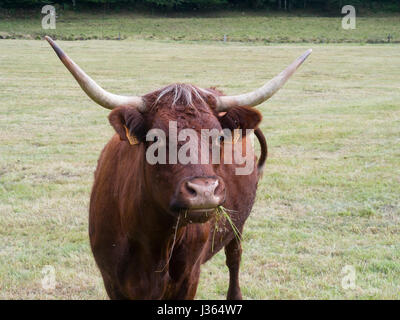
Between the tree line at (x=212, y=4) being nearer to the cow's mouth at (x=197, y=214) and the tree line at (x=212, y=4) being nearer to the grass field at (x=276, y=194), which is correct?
the grass field at (x=276, y=194)

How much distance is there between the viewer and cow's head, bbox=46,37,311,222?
2693mm

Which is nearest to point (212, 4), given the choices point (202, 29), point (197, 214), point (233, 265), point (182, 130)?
point (202, 29)

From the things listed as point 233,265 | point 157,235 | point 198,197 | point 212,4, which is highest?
point 212,4

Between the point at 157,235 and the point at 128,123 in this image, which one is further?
the point at 157,235

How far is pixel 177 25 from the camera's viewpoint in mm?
55375

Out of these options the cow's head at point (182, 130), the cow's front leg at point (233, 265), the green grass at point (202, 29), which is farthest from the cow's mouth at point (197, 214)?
the green grass at point (202, 29)

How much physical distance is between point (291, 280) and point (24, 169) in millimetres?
5534

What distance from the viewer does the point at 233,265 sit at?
5168mm

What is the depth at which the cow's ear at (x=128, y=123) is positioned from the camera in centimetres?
305

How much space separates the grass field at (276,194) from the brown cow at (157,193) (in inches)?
68.7

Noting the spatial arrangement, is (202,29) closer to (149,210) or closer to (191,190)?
Answer: (149,210)

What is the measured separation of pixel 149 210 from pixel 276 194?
496cm

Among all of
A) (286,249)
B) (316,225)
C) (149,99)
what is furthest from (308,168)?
(149,99)
